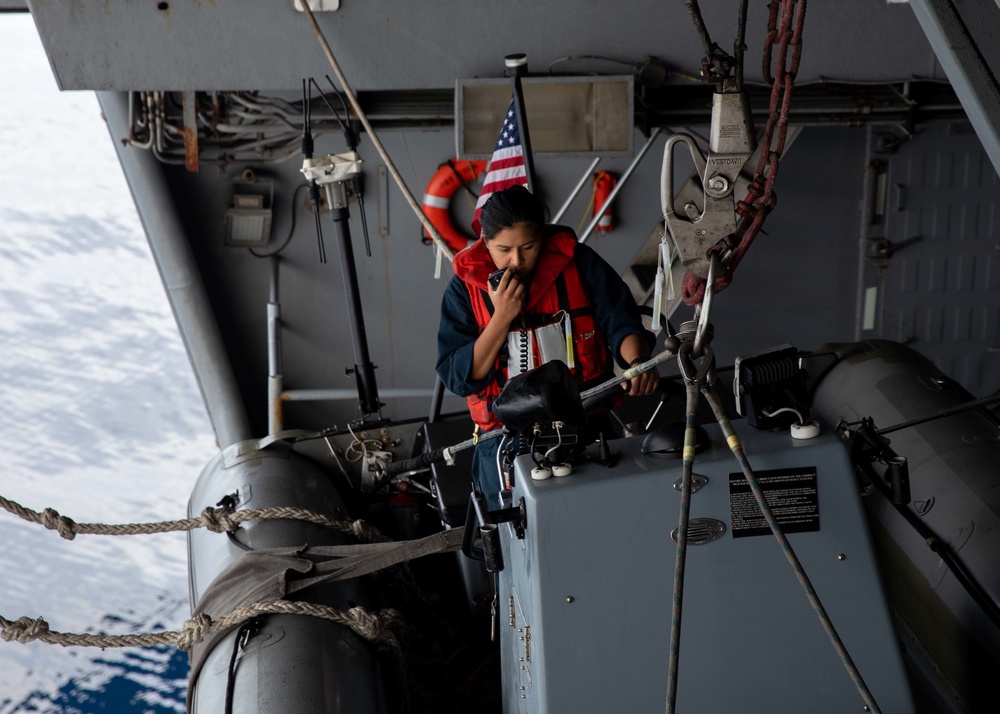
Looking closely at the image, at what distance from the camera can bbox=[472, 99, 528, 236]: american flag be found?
3.23 meters

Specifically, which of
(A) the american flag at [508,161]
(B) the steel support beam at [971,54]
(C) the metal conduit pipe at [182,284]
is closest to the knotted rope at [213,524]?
(A) the american flag at [508,161]

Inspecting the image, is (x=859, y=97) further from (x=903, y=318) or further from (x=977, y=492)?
(x=977, y=492)

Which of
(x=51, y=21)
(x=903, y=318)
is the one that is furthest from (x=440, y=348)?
(x=903, y=318)

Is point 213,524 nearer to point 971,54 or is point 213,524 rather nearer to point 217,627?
point 217,627

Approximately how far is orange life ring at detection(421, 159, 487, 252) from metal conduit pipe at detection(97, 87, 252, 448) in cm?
113

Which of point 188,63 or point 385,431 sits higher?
point 188,63

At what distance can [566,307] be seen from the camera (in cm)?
235

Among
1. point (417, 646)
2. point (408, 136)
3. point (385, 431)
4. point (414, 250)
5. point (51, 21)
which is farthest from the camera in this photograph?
point (414, 250)

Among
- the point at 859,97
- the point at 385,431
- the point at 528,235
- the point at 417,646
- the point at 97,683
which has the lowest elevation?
the point at 97,683

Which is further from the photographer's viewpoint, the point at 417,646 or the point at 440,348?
the point at 417,646

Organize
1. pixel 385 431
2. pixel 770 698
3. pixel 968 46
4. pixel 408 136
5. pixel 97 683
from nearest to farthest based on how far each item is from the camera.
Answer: pixel 968 46 → pixel 770 698 → pixel 385 431 → pixel 408 136 → pixel 97 683

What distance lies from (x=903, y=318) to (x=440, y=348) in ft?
10.8

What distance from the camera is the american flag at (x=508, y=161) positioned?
10.6ft

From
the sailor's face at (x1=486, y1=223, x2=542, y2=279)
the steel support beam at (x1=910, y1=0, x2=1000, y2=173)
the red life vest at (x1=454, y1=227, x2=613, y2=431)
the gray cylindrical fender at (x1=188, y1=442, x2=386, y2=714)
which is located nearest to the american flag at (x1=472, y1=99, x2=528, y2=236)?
the red life vest at (x1=454, y1=227, x2=613, y2=431)
